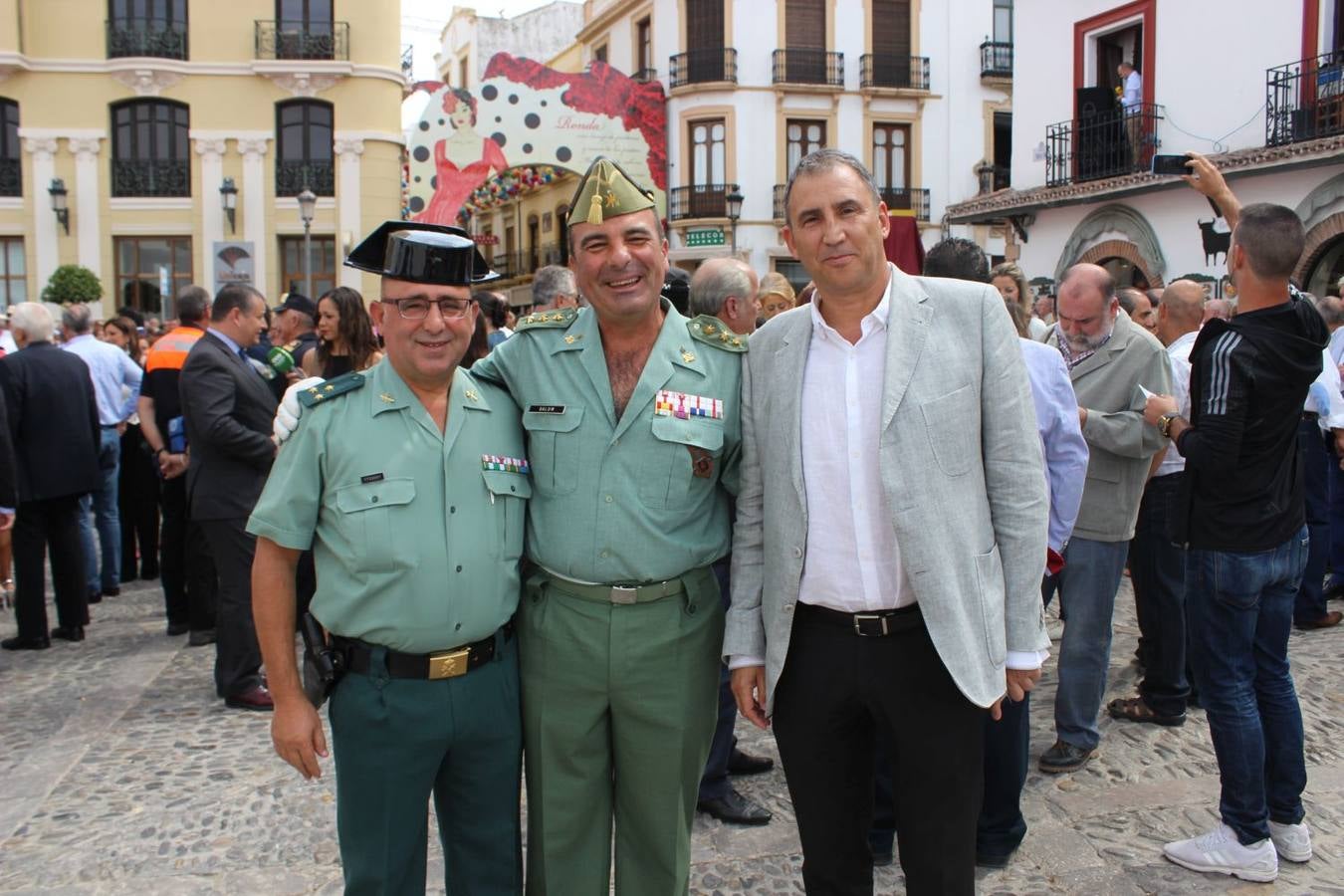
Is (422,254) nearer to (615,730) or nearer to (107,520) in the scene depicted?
(615,730)

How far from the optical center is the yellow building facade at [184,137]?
24.3m

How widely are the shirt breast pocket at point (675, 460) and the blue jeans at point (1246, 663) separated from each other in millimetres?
1884

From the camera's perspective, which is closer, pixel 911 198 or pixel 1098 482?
pixel 1098 482

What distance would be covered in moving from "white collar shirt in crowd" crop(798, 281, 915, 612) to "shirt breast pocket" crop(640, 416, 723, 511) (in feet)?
0.95

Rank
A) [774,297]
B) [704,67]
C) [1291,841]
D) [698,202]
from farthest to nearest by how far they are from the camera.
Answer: [698,202]
[704,67]
[774,297]
[1291,841]

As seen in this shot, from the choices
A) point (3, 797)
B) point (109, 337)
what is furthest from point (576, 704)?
point (109, 337)

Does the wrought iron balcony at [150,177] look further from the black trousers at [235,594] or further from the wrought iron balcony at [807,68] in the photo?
the black trousers at [235,594]

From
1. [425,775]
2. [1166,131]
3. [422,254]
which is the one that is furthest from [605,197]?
[1166,131]

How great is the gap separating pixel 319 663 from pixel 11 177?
27354mm

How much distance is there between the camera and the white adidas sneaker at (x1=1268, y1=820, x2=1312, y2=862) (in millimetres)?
3539

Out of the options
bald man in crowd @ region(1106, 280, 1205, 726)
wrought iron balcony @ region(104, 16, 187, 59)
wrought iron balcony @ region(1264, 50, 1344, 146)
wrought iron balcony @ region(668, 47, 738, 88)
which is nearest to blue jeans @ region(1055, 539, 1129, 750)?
bald man in crowd @ region(1106, 280, 1205, 726)

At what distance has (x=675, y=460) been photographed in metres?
2.69

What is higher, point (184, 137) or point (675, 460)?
point (184, 137)

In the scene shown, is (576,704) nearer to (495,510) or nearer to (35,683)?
(495,510)
